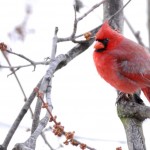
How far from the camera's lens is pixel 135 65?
2.30 meters

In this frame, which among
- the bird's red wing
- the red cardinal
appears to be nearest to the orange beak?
the red cardinal

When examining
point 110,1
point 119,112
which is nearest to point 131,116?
point 119,112

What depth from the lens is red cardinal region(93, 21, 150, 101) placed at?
2.28 metres

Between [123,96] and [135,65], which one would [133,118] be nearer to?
[123,96]

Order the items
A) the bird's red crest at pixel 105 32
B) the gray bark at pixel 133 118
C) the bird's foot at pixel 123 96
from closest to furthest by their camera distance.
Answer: the gray bark at pixel 133 118
the bird's foot at pixel 123 96
the bird's red crest at pixel 105 32

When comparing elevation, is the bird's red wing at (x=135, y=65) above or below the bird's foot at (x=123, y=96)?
above

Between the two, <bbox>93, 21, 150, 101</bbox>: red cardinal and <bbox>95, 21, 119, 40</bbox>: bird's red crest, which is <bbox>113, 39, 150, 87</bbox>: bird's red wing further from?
<bbox>95, 21, 119, 40</bbox>: bird's red crest

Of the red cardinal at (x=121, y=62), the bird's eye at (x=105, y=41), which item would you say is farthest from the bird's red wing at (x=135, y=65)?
the bird's eye at (x=105, y=41)

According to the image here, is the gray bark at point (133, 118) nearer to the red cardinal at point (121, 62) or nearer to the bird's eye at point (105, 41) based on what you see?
the red cardinal at point (121, 62)

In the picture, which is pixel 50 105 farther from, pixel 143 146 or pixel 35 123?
pixel 143 146

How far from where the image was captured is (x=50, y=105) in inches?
61.4

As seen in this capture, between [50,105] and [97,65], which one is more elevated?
[97,65]

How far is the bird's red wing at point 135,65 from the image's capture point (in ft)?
7.48

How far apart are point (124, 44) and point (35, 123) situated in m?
0.89
